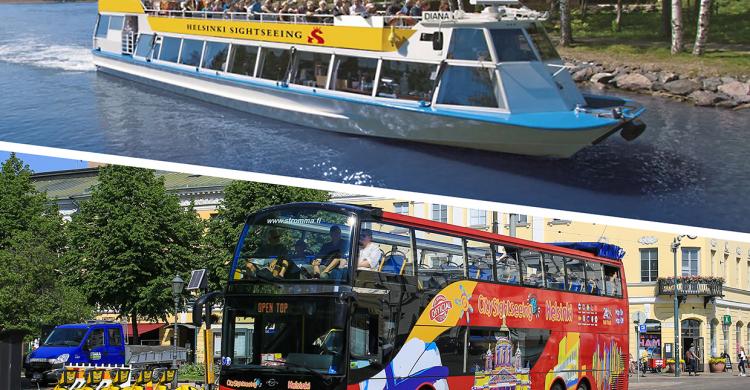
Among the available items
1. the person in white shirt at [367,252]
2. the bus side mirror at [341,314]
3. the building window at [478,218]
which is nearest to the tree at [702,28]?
the building window at [478,218]

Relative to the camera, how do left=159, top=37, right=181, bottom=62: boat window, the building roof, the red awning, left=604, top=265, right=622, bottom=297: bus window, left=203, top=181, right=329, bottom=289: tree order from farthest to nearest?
→ the building roof → the red awning → left=203, top=181, right=329, bottom=289: tree → left=159, top=37, right=181, bottom=62: boat window → left=604, top=265, right=622, bottom=297: bus window

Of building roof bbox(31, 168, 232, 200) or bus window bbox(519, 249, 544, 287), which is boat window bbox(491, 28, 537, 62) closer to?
bus window bbox(519, 249, 544, 287)

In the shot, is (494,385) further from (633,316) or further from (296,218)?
(633,316)

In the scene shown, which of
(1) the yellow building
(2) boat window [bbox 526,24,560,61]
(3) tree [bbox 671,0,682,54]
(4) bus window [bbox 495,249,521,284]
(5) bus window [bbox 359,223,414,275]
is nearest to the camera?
(5) bus window [bbox 359,223,414,275]

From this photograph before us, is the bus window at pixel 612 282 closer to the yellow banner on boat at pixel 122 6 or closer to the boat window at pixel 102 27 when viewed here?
the yellow banner on boat at pixel 122 6

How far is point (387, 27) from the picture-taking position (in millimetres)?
27125

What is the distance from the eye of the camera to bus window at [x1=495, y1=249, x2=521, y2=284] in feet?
62.3

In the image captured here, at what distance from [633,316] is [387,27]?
27558 millimetres

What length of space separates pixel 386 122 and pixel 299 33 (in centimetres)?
384

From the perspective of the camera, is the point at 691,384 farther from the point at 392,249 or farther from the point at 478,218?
the point at 392,249

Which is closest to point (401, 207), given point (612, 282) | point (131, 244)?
point (131, 244)

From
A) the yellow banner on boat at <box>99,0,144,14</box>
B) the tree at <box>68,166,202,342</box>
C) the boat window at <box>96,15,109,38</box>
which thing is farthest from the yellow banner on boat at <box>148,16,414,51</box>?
the tree at <box>68,166,202,342</box>

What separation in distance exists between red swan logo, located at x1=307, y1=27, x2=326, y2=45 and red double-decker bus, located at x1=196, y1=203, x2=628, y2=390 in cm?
1111

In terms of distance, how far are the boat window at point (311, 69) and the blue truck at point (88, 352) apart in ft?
25.4
